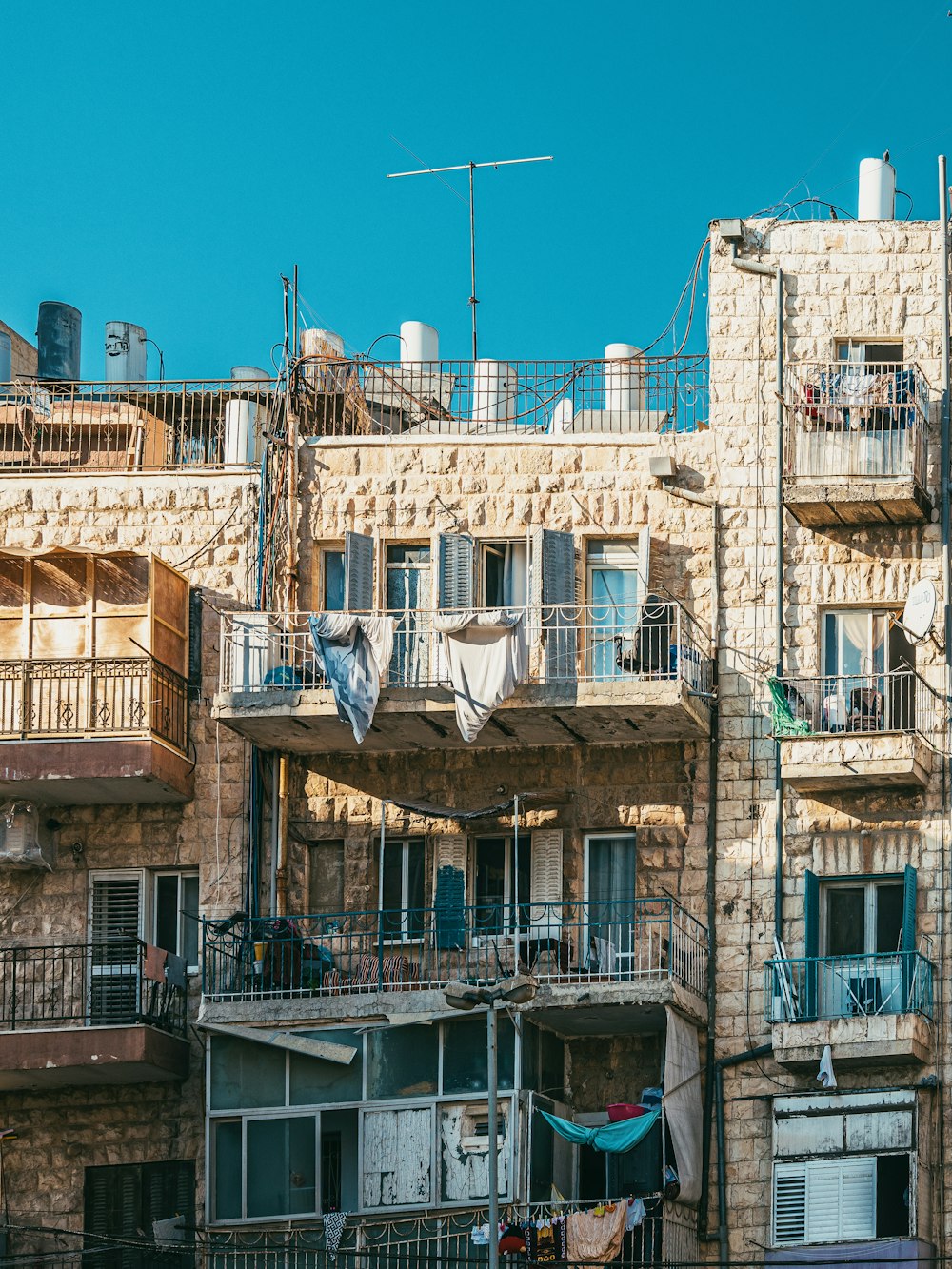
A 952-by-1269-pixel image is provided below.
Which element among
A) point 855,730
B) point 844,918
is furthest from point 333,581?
point 844,918

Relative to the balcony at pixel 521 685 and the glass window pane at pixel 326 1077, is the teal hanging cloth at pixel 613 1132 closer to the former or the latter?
the glass window pane at pixel 326 1077

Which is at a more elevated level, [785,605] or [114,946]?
[785,605]

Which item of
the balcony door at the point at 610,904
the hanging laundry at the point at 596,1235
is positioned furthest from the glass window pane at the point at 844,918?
the hanging laundry at the point at 596,1235

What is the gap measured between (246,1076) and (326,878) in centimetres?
305

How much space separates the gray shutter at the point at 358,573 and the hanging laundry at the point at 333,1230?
23.9 feet

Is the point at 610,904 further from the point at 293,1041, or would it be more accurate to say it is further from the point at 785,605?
the point at 785,605

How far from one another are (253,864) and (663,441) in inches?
283

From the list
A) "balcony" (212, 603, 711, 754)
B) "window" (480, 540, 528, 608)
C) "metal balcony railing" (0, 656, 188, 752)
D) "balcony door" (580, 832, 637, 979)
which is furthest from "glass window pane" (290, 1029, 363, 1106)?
"window" (480, 540, 528, 608)

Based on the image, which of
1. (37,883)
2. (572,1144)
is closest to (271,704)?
A: (37,883)

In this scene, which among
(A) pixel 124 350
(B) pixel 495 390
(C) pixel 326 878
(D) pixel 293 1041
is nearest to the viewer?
(D) pixel 293 1041

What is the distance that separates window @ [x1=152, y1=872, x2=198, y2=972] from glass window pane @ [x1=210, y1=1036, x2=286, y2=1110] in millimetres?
2332

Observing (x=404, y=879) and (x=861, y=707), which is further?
(x=404, y=879)

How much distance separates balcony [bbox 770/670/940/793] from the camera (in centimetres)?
3166

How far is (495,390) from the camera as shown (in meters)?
35.3
